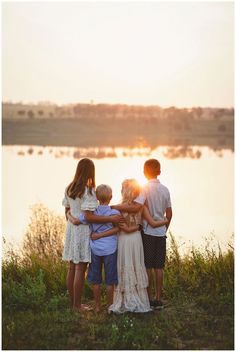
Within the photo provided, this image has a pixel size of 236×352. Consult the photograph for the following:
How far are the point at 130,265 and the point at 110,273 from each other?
230 millimetres

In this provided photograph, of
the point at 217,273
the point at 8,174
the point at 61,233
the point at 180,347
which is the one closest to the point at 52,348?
the point at 180,347

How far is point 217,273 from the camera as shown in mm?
7469

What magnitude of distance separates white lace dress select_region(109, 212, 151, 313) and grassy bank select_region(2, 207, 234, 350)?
0.50 feet

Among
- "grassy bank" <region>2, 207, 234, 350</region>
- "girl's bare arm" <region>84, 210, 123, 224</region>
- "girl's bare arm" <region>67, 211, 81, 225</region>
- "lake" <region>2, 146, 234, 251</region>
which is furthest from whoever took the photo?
"lake" <region>2, 146, 234, 251</region>

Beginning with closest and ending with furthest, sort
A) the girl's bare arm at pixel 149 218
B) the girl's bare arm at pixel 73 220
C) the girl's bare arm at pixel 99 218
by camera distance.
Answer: the girl's bare arm at pixel 99 218 < the girl's bare arm at pixel 73 220 < the girl's bare arm at pixel 149 218

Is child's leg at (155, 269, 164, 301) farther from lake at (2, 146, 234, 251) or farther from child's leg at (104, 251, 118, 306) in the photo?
lake at (2, 146, 234, 251)

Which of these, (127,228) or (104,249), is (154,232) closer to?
(127,228)

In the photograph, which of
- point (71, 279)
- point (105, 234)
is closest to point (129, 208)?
point (105, 234)

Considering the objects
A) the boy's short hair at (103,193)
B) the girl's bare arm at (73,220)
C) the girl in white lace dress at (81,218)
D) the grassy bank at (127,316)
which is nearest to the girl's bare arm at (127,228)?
the girl in white lace dress at (81,218)

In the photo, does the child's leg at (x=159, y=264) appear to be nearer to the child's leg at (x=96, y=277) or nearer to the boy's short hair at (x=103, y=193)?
the child's leg at (x=96, y=277)

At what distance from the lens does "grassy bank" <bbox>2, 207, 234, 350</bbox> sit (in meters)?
5.84

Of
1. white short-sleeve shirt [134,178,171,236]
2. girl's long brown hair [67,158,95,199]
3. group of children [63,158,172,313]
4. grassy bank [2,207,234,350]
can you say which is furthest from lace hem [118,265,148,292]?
girl's long brown hair [67,158,95,199]

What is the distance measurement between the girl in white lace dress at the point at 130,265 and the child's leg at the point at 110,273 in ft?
0.21

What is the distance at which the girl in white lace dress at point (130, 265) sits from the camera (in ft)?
21.7
